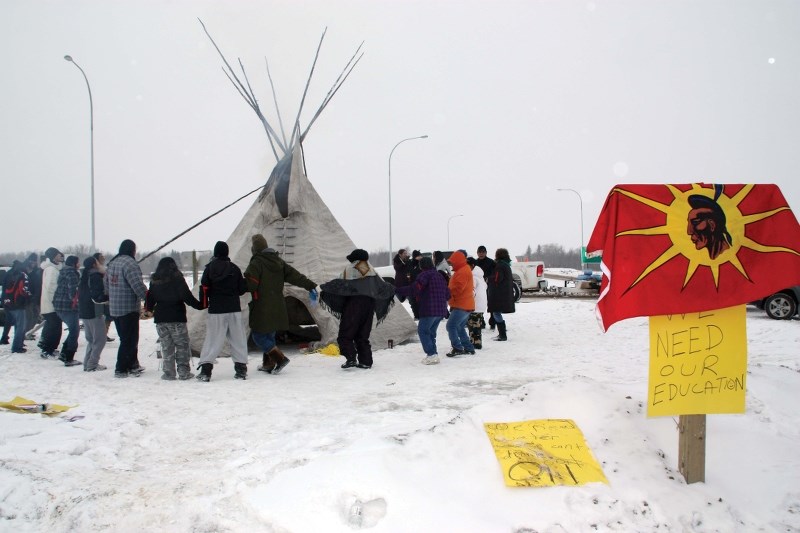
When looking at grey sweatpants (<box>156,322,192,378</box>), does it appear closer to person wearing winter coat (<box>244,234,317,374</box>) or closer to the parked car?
person wearing winter coat (<box>244,234,317,374</box>)

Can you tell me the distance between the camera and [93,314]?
25.2ft

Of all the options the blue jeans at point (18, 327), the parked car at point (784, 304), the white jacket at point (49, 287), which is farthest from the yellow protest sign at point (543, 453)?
the parked car at point (784, 304)

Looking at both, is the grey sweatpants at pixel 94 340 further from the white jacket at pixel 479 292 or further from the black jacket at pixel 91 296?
the white jacket at pixel 479 292

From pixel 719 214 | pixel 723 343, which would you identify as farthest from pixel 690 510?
pixel 719 214

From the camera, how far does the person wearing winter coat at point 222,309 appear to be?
6.99 m

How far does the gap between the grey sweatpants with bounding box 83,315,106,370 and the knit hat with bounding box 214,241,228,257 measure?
218cm

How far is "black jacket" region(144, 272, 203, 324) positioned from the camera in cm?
691

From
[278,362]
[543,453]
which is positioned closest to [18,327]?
[278,362]

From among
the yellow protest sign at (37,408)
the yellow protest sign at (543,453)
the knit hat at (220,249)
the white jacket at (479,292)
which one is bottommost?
the yellow protest sign at (37,408)

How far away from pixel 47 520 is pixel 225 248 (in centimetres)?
454

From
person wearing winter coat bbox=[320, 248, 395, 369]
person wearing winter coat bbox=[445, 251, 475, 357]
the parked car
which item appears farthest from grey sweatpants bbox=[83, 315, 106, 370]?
the parked car

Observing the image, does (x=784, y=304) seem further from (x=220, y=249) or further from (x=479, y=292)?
(x=220, y=249)

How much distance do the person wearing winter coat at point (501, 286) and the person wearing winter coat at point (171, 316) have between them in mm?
5662

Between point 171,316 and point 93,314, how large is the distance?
166cm
